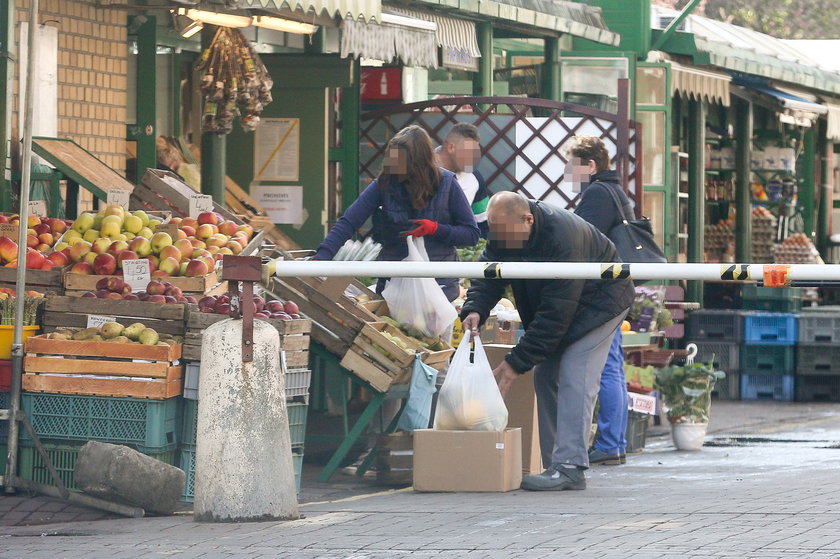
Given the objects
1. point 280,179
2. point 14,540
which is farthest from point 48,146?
point 280,179

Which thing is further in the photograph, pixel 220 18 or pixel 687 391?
pixel 687 391

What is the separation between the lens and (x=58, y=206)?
10.6m

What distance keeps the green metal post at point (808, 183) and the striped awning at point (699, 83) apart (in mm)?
4317

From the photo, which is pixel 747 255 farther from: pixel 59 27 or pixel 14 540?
pixel 14 540

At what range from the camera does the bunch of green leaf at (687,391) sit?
38.5 ft

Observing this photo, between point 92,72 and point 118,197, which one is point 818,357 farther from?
point 118,197

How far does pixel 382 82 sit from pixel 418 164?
699 cm

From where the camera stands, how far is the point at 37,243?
9.51 meters

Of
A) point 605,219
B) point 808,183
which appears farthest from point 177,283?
point 808,183

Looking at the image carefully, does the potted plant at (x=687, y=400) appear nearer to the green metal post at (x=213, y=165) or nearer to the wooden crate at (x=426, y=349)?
the wooden crate at (x=426, y=349)

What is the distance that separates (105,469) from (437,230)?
8.57ft

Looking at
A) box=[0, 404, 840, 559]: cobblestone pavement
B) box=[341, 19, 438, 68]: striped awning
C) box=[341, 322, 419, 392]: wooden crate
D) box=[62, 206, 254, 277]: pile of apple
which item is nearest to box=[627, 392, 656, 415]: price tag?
box=[0, 404, 840, 559]: cobblestone pavement

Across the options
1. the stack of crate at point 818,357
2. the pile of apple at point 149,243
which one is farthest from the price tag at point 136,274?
the stack of crate at point 818,357

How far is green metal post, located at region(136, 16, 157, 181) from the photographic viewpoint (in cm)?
1248
